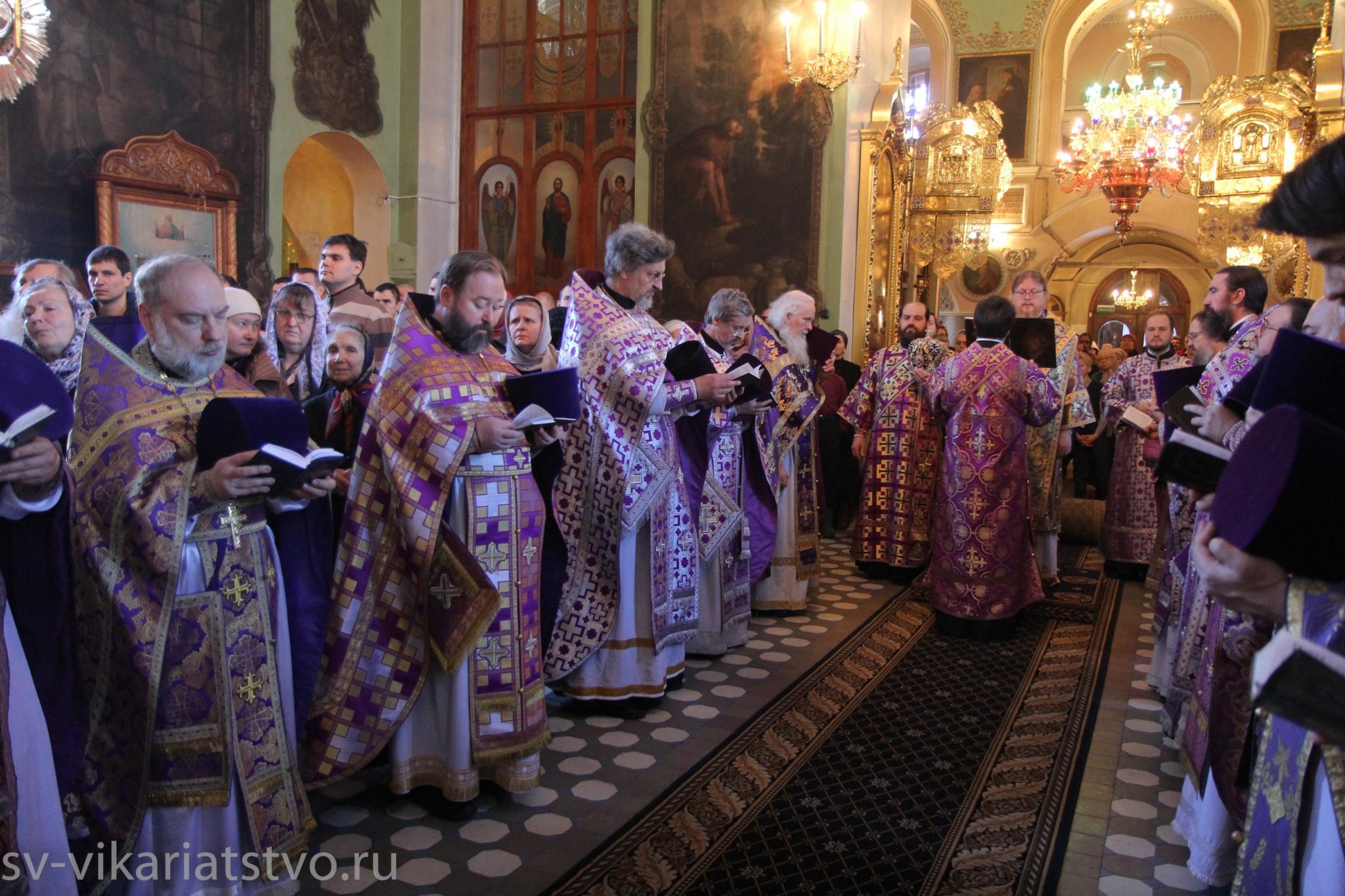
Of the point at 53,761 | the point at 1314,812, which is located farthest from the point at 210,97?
the point at 1314,812

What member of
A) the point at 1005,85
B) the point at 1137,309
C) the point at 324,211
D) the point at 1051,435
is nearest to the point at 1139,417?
the point at 1051,435

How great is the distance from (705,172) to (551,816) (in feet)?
29.7

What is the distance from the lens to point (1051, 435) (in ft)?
21.9

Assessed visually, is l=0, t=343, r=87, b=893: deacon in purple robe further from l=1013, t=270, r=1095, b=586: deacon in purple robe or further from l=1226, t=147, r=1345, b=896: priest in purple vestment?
l=1013, t=270, r=1095, b=586: deacon in purple robe

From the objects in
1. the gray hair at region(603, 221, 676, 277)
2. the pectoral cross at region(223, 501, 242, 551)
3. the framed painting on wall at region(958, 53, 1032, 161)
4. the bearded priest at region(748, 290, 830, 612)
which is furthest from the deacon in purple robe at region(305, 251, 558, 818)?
the framed painting on wall at region(958, 53, 1032, 161)

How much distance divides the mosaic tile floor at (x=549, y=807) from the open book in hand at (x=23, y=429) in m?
1.51

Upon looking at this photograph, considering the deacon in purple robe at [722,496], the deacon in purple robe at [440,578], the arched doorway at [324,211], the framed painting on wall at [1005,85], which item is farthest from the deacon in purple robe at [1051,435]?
the framed painting on wall at [1005,85]

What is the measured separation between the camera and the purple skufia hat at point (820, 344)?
6012 mm

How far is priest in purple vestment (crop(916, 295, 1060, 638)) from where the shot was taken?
535 cm

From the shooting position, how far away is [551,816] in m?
3.16

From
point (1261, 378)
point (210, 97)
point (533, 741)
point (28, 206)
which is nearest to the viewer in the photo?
point (1261, 378)

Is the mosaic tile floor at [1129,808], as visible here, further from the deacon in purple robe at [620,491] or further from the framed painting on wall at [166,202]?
the framed painting on wall at [166,202]

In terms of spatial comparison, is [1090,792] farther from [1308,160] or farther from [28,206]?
[28,206]

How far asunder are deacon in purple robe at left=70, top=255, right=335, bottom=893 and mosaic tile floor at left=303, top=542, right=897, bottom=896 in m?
0.45
